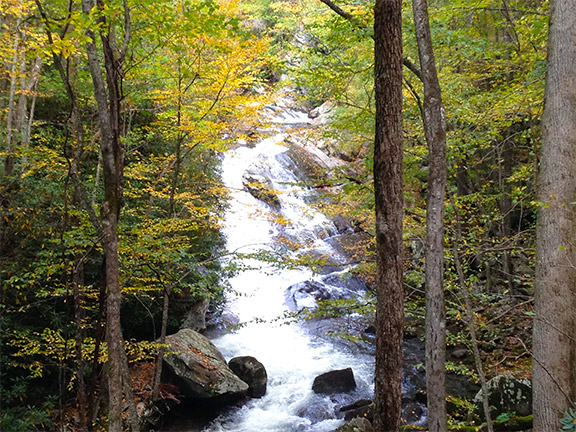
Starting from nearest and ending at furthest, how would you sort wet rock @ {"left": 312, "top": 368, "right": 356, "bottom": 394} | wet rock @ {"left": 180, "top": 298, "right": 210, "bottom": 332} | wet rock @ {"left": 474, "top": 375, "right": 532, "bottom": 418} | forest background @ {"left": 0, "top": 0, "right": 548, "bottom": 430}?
forest background @ {"left": 0, "top": 0, "right": 548, "bottom": 430} < wet rock @ {"left": 474, "top": 375, "right": 532, "bottom": 418} < wet rock @ {"left": 312, "top": 368, "right": 356, "bottom": 394} < wet rock @ {"left": 180, "top": 298, "right": 210, "bottom": 332}

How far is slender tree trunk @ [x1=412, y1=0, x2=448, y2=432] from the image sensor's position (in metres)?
3.97

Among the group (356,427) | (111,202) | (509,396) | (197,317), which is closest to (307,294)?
(197,317)

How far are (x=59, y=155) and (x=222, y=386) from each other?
17.7 feet

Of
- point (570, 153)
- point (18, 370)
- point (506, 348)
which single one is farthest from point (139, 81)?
point (506, 348)

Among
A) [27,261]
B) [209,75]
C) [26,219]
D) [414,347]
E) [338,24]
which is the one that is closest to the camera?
[338,24]

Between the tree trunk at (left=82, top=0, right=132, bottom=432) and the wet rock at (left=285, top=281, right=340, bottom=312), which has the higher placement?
the tree trunk at (left=82, top=0, right=132, bottom=432)

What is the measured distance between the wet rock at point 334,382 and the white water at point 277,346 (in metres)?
0.18

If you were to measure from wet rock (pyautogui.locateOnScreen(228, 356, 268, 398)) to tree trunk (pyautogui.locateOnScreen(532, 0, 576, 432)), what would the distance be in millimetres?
5770

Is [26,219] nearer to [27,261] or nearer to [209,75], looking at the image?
[27,261]

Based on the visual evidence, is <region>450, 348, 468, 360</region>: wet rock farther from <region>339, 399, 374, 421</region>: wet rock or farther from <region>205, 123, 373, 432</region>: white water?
<region>339, 399, 374, 421</region>: wet rock

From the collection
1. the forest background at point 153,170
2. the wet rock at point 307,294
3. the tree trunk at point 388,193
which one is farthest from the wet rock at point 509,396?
the wet rock at point 307,294

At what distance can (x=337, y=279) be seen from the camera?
45.6 ft

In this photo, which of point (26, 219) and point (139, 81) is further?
point (139, 81)

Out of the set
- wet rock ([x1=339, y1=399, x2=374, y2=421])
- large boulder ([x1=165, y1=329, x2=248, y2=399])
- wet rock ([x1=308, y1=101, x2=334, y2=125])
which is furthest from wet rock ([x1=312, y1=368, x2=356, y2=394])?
wet rock ([x1=308, y1=101, x2=334, y2=125])
